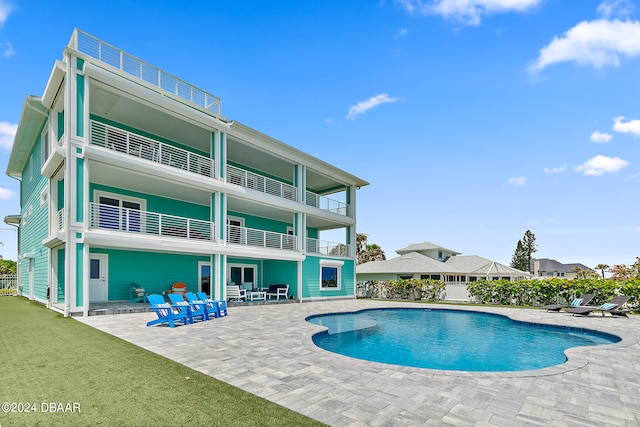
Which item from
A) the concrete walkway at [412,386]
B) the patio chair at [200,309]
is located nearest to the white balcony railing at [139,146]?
the patio chair at [200,309]

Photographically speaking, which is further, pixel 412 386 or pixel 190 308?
pixel 190 308

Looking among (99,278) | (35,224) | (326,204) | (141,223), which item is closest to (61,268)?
(99,278)

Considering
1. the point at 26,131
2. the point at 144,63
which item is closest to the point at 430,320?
the point at 144,63

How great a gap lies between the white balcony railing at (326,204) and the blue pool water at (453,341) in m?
8.02

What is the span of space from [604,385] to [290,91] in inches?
609

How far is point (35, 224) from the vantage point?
1691 centimetres

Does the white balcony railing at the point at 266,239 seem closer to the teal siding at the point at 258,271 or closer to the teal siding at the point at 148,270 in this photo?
the teal siding at the point at 258,271

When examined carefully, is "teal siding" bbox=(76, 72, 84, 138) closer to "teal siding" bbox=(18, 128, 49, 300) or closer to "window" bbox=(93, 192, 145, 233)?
"window" bbox=(93, 192, 145, 233)

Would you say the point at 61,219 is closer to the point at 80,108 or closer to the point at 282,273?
the point at 80,108

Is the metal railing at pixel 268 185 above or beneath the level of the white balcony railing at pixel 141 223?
above

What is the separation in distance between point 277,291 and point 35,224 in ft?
40.4

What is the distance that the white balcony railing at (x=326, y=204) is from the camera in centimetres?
2072

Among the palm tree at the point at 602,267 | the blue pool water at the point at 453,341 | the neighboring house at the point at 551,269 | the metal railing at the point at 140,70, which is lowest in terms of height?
the neighboring house at the point at 551,269

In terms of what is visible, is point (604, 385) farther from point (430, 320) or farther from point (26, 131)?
point (26, 131)
